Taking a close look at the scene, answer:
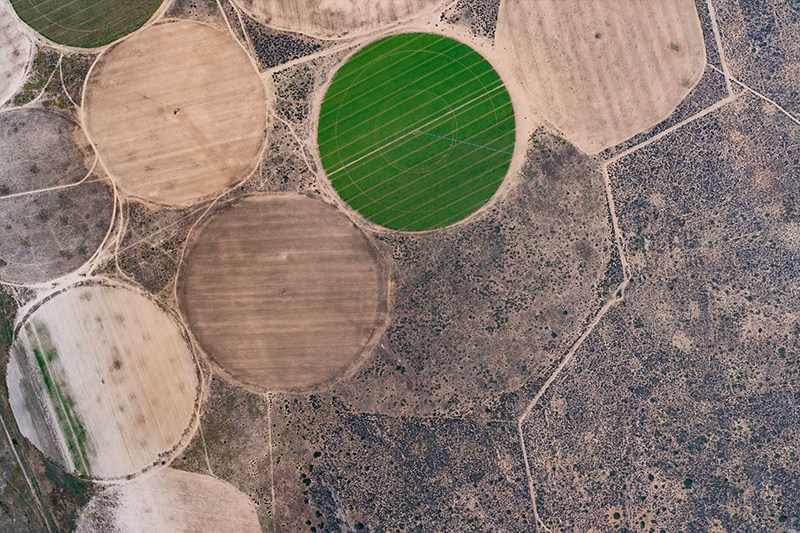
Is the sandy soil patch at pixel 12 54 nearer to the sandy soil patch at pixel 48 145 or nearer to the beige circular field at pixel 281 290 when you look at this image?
the sandy soil patch at pixel 48 145

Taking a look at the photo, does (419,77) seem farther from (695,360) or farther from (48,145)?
(695,360)

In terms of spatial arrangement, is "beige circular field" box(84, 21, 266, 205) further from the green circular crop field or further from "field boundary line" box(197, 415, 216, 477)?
"field boundary line" box(197, 415, 216, 477)

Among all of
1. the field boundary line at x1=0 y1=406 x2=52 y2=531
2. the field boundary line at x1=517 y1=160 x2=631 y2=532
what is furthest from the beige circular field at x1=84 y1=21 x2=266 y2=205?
the field boundary line at x1=517 y1=160 x2=631 y2=532

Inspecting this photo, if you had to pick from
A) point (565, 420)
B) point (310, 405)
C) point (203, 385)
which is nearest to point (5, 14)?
point (203, 385)

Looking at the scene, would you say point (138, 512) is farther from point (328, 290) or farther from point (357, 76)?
point (357, 76)

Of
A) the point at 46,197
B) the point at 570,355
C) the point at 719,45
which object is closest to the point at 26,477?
A: the point at 46,197
